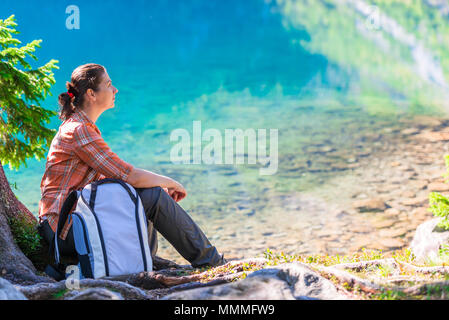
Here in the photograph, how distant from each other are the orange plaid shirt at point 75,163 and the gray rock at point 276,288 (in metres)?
1.07

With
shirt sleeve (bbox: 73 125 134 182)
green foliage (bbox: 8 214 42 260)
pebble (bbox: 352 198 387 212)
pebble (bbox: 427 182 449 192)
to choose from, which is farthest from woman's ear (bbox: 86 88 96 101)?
pebble (bbox: 427 182 449 192)

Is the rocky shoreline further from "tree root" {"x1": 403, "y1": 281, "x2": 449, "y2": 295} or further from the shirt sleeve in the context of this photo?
the shirt sleeve

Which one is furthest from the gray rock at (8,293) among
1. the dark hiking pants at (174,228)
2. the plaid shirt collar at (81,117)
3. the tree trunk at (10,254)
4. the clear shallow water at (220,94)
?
the clear shallow water at (220,94)

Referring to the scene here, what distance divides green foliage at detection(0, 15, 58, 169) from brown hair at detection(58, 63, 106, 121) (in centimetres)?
62

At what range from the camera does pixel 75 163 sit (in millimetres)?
3090

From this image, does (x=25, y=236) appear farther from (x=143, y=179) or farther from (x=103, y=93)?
(x=103, y=93)

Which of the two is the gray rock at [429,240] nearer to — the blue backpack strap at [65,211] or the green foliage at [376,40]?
the blue backpack strap at [65,211]

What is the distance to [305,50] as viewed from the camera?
19.1m

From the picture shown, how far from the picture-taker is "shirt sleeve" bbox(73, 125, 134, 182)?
2.99m

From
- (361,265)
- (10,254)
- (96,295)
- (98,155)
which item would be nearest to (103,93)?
(98,155)

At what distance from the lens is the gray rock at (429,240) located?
4.57 m

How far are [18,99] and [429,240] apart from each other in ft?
11.9

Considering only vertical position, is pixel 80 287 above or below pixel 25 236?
below

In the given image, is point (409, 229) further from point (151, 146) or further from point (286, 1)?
point (286, 1)
